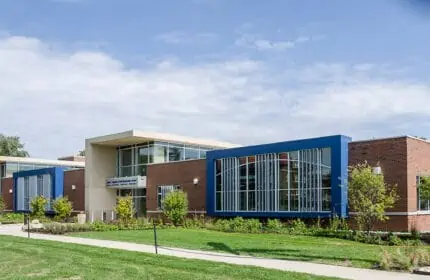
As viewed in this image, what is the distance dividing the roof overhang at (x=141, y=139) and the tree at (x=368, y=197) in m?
22.7

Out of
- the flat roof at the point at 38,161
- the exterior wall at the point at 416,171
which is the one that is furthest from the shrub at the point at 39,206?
the exterior wall at the point at 416,171

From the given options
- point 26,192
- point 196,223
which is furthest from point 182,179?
point 26,192

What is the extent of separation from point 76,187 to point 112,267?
40.3 m

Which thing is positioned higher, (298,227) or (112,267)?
(112,267)

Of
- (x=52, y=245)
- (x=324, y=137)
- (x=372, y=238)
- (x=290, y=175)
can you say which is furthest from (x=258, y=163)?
(x=52, y=245)

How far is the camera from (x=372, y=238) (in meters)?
23.1

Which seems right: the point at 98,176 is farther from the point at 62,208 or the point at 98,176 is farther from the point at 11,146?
the point at 11,146

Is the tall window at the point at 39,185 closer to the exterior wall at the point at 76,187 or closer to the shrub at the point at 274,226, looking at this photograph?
the exterior wall at the point at 76,187

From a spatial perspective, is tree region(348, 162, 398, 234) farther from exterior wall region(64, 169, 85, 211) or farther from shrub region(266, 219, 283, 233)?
exterior wall region(64, 169, 85, 211)

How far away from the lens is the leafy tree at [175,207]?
36.6 meters

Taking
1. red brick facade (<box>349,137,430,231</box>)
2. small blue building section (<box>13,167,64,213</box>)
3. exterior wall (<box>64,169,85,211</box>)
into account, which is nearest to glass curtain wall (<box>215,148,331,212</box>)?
red brick facade (<box>349,137,430,231</box>)

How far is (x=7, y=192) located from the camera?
65188 millimetres

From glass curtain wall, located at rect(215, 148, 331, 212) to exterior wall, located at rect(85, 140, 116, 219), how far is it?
15.6 meters

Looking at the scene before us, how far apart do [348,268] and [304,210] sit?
1735cm
